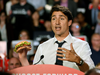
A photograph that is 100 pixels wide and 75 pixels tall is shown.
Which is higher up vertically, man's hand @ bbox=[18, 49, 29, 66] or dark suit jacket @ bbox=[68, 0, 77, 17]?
dark suit jacket @ bbox=[68, 0, 77, 17]

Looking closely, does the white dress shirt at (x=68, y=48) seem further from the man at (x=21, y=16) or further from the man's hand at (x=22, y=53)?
the man at (x=21, y=16)

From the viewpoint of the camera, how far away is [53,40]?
1977mm

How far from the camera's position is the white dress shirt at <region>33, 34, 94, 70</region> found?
72.1 inches

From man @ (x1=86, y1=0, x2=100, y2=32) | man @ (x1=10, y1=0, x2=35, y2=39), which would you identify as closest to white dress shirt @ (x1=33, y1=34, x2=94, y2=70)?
man @ (x1=10, y1=0, x2=35, y2=39)

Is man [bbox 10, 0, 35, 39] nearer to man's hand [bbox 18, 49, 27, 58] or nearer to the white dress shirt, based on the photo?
the white dress shirt

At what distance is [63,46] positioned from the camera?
190cm

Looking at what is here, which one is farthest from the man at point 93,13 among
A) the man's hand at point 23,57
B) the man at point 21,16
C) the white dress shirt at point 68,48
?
the man's hand at point 23,57

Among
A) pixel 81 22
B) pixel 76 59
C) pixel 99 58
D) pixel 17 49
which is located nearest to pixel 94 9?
pixel 81 22

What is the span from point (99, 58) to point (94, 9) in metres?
0.93

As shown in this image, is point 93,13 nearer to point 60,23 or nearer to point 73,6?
point 73,6

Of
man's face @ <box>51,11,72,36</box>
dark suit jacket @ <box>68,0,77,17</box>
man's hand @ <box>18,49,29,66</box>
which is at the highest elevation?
dark suit jacket @ <box>68,0,77,17</box>

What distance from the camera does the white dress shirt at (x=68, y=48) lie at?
1.83 meters

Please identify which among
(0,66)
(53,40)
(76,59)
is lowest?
(0,66)

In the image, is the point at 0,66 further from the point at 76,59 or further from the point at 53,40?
the point at 76,59
